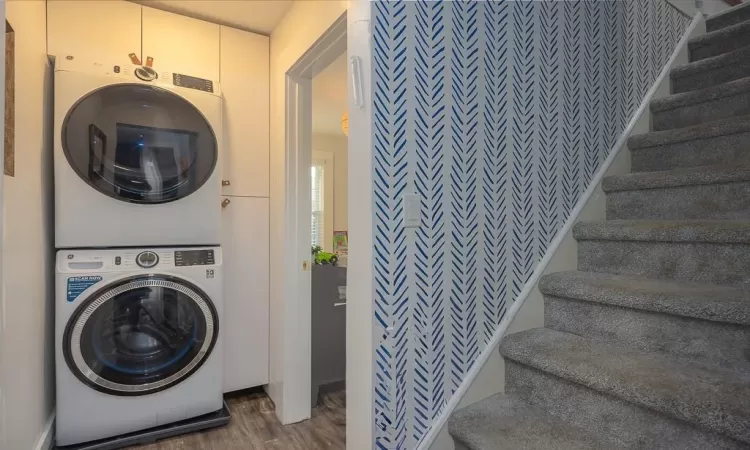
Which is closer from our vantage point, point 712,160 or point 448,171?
point 448,171

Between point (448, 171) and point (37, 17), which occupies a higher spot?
point (37, 17)

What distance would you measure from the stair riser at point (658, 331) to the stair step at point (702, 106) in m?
1.11

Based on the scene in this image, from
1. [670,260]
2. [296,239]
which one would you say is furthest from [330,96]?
[670,260]

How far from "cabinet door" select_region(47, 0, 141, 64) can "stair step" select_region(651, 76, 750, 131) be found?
2756 millimetres

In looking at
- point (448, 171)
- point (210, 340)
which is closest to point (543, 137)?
point (448, 171)

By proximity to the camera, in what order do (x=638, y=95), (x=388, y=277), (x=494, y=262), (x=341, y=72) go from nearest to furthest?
(x=388, y=277) → (x=494, y=262) → (x=638, y=95) → (x=341, y=72)

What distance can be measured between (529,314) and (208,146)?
1798 millimetres

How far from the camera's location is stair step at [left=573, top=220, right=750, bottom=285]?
1.22 metres

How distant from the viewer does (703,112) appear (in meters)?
1.79

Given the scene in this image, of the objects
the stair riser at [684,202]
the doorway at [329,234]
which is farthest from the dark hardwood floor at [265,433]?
the stair riser at [684,202]

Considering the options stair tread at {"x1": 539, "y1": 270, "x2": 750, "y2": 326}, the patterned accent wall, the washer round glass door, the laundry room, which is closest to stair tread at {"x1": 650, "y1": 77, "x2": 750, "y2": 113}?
the patterned accent wall

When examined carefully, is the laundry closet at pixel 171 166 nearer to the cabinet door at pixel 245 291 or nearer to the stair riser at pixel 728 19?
the cabinet door at pixel 245 291

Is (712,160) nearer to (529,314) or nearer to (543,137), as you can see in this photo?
(543,137)

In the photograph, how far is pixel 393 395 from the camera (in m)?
1.24
